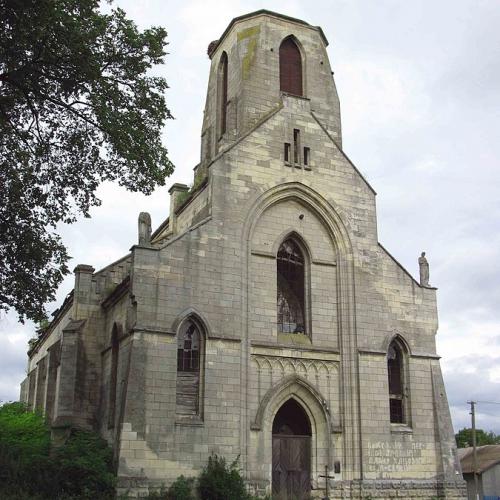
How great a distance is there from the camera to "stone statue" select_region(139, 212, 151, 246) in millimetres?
21875

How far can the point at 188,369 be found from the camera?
21266 millimetres

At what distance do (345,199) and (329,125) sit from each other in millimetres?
4063

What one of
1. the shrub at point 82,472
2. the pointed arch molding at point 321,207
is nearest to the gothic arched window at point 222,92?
the pointed arch molding at point 321,207

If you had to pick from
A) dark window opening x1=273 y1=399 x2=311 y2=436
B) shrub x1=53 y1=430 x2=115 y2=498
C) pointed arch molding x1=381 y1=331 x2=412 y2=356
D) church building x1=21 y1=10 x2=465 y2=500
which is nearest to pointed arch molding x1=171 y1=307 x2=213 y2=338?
church building x1=21 y1=10 x2=465 y2=500

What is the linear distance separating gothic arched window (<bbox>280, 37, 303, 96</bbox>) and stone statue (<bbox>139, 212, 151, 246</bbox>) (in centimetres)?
877

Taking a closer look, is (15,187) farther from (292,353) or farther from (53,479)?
(292,353)

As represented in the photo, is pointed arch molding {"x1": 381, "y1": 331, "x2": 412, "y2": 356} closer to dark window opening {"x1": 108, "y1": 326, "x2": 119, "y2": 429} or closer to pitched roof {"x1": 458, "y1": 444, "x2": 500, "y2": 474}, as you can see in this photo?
dark window opening {"x1": 108, "y1": 326, "x2": 119, "y2": 429}

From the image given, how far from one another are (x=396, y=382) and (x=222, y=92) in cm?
1387

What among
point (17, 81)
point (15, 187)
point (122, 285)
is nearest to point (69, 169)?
point (15, 187)

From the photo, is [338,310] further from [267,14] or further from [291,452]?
[267,14]

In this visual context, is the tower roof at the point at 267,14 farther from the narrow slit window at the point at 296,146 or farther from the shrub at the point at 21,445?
the shrub at the point at 21,445

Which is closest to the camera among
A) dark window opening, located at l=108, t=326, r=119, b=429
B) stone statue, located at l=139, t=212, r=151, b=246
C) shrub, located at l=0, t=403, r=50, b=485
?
shrub, located at l=0, t=403, r=50, b=485

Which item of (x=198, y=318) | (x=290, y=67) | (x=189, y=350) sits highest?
(x=290, y=67)

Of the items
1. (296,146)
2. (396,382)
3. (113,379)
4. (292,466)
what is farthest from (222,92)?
(292,466)
